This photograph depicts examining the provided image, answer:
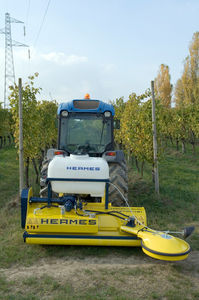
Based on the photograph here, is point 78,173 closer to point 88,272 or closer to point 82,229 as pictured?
point 82,229

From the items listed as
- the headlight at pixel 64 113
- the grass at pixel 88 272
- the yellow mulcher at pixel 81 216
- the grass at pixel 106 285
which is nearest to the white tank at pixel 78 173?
the yellow mulcher at pixel 81 216

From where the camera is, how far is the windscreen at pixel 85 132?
620 centimetres

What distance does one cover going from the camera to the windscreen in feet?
20.3

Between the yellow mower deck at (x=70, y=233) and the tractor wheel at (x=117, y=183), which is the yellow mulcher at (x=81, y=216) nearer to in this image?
the yellow mower deck at (x=70, y=233)

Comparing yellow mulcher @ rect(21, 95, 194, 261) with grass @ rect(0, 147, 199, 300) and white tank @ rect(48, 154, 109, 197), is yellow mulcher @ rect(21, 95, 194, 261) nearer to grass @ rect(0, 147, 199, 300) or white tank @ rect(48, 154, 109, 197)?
white tank @ rect(48, 154, 109, 197)

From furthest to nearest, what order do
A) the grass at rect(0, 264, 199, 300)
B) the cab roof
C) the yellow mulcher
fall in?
the cab roof, the yellow mulcher, the grass at rect(0, 264, 199, 300)

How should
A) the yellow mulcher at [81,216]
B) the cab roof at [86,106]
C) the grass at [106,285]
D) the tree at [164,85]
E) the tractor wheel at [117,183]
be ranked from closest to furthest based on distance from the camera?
the grass at [106,285] → the yellow mulcher at [81,216] → the tractor wheel at [117,183] → the cab roof at [86,106] → the tree at [164,85]

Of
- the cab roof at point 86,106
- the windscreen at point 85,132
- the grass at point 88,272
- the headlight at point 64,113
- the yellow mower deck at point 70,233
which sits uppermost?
the cab roof at point 86,106

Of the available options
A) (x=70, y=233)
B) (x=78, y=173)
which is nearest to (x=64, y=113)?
(x=78, y=173)

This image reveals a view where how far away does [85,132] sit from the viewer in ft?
20.5

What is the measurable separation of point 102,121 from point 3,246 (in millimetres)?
3290

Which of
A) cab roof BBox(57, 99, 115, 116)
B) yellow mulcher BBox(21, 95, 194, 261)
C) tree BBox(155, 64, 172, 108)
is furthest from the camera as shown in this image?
tree BBox(155, 64, 172, 108)

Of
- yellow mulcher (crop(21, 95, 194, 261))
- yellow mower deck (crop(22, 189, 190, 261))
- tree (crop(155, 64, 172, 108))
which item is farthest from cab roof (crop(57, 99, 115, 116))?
tree (crop(155, 64, 172, 108))

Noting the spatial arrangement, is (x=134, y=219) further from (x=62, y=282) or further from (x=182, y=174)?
(x=182, y=174)
